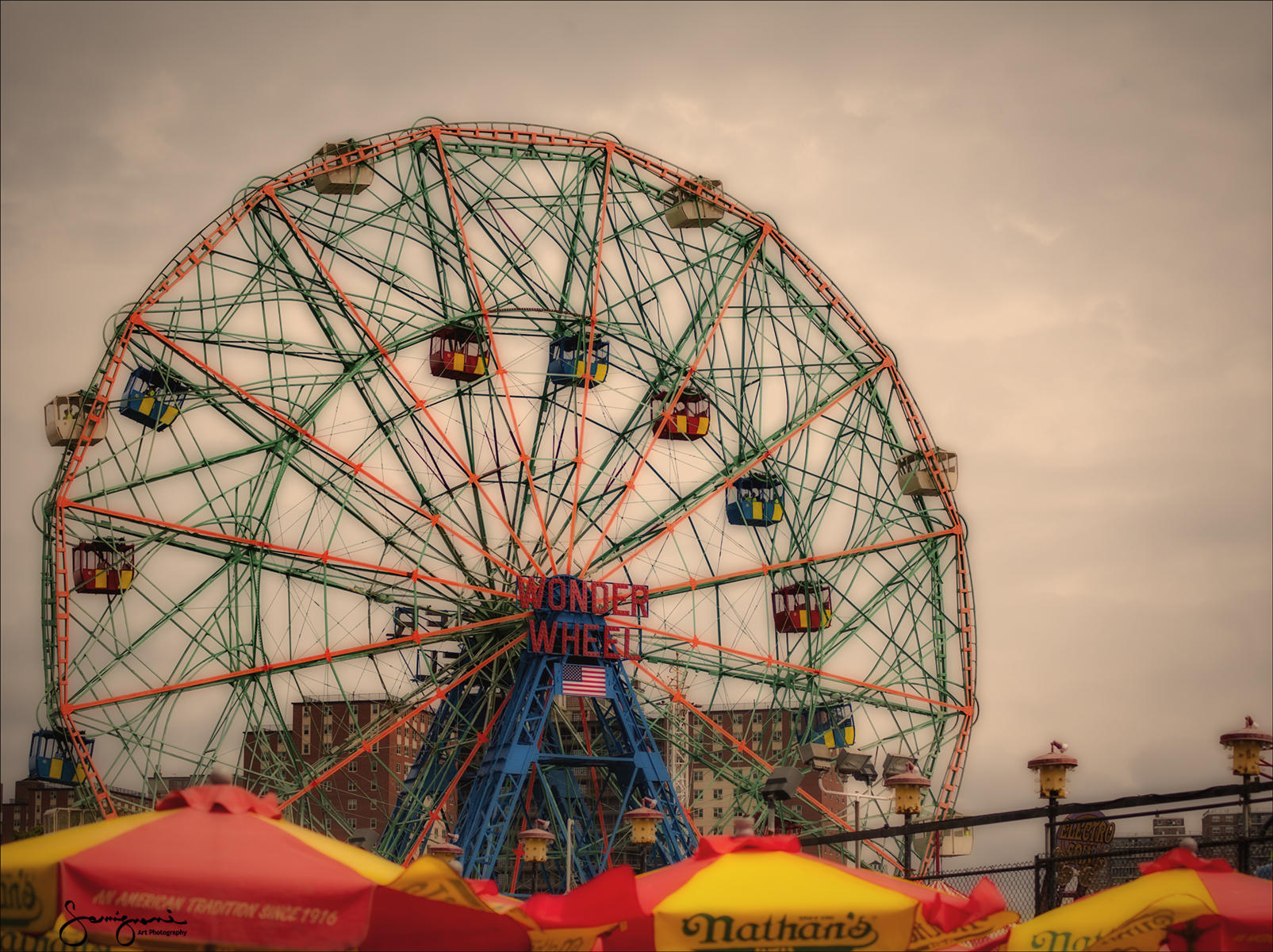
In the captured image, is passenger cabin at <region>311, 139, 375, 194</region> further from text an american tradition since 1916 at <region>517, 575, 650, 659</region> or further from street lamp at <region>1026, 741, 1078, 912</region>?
street lamp at <region>1026, 741, 1078, 912</region>

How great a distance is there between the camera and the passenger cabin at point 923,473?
1421 inches

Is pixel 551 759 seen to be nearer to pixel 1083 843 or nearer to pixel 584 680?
pixel 584 680

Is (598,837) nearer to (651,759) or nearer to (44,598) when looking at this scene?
(651,759)

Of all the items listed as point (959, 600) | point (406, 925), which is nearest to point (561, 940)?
point (406, 925)

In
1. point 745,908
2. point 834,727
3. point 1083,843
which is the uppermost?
point 834,727

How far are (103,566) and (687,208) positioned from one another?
45.9ft

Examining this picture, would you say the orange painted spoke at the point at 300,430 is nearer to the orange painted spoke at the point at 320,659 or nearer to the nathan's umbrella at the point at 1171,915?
the orange painted spoke at the point at 320,659

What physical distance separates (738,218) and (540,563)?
9.00 meters

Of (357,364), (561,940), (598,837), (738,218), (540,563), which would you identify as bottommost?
(561,940)

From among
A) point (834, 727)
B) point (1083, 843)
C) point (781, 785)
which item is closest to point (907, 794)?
point (1083, 843)

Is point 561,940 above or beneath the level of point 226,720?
beneath

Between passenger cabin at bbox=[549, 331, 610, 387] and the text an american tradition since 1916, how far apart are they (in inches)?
158

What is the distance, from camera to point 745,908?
12.4m

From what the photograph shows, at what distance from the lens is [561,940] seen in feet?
41.5
